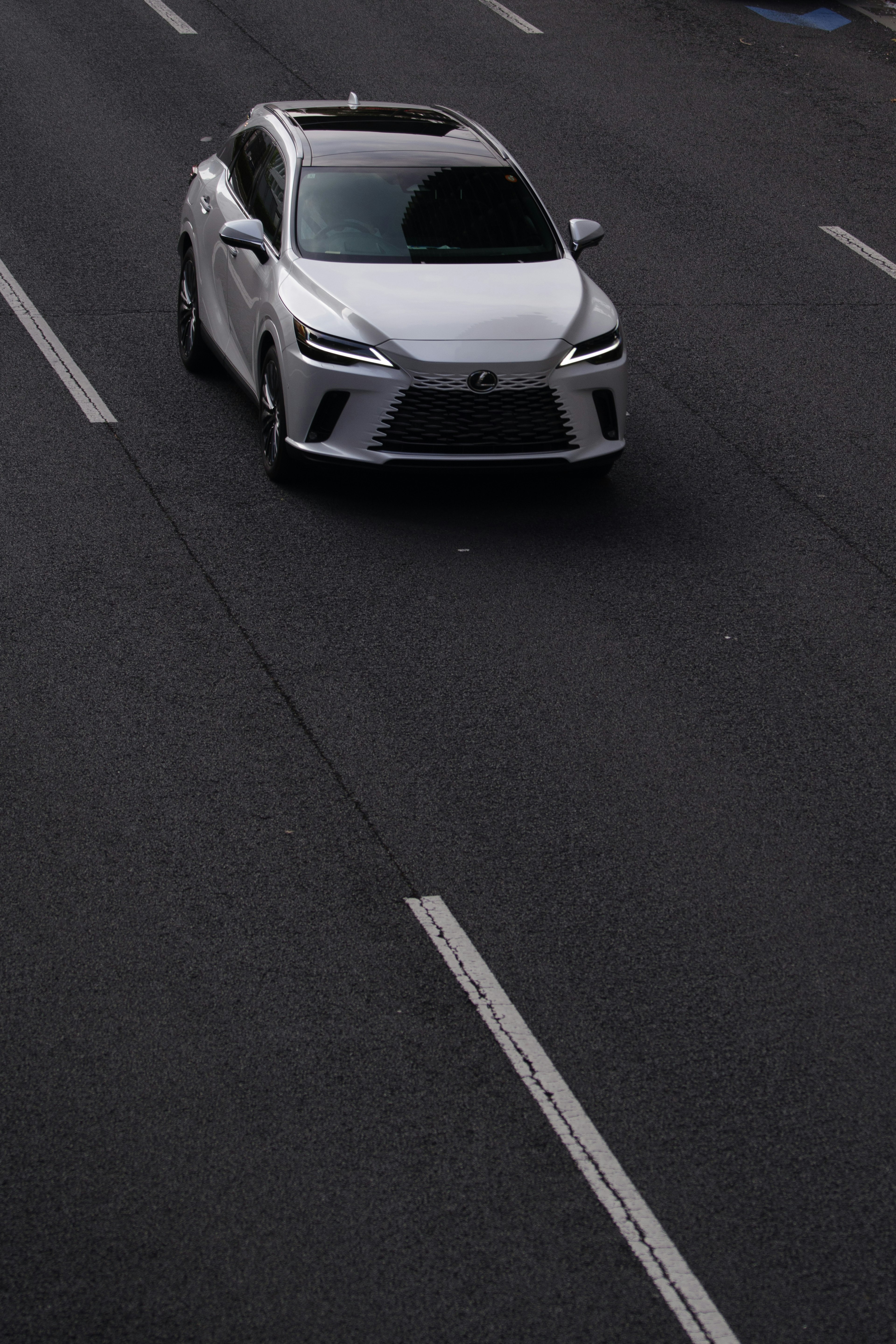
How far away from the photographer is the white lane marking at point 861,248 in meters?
13.9

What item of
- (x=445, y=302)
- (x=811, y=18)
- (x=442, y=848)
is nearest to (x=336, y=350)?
(x=445, y=302)

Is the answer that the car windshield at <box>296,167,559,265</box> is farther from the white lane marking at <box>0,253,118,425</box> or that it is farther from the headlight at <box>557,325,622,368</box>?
the white lane marking at <box>0,253,118,425</box>

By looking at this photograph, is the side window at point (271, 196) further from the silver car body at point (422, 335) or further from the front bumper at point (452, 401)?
the front bumper at point (452, 401)

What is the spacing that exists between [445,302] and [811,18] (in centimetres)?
1605

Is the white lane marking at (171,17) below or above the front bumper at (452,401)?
below

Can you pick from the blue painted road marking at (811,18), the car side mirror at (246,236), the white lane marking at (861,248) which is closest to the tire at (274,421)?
the car side mirror at (246,236)

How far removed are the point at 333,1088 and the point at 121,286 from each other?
349 inches

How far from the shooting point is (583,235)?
10.1 metres

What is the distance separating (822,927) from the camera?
5.91m

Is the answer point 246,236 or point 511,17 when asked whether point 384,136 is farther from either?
point 511,17

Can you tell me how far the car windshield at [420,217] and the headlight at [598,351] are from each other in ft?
2.87

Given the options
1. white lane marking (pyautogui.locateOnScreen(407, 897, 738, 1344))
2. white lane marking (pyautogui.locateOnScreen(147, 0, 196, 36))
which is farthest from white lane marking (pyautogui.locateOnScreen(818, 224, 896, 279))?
white lane marking (pyautogui.locateOnScreen(407, 897, 738, 1344))

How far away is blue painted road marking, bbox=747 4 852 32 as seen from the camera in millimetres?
21828

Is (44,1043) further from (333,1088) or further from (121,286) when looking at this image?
(121,286)
